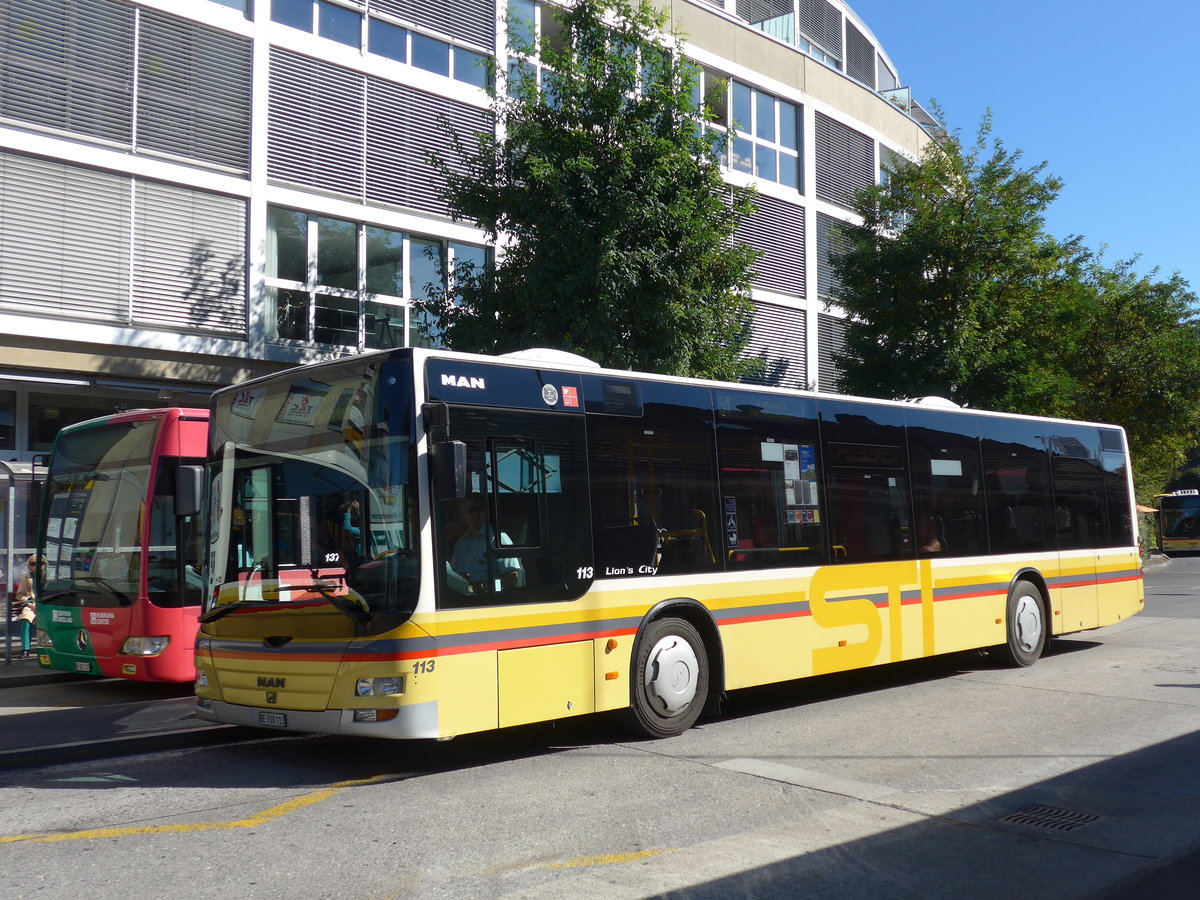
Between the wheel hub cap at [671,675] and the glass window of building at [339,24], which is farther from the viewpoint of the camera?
the glass window of building at [339,24]

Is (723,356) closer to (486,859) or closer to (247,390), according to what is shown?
(247,390)

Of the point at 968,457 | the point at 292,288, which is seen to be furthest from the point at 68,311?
the point at 968,457

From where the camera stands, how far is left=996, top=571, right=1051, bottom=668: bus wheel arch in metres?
12.4

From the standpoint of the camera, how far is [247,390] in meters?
8.20

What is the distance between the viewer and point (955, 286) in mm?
21297

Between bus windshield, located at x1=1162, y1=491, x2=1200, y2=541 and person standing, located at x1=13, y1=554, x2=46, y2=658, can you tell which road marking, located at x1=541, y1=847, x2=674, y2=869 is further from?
bus windshield, located at x1=1162, y1=491, x2=1200, y2=541

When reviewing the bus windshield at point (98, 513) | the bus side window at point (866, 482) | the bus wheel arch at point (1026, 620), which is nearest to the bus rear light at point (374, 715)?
the bus side window at point (866, 482)

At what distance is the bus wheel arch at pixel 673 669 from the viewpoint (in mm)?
8273

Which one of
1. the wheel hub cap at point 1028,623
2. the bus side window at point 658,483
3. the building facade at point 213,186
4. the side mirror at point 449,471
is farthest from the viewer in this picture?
the building facade at point 213,186

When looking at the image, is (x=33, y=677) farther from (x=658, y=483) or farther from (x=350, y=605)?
(x=658, y=483)

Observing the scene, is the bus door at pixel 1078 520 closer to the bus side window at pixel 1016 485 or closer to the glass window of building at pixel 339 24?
the bus side window at pixel 1016 485

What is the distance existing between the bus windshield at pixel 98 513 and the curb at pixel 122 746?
2839 mm

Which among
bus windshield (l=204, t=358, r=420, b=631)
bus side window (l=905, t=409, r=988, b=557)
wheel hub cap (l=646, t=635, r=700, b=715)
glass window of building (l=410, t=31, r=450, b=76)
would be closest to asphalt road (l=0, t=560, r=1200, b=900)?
wheel hub cap (l=646, t=635, r=700, b=715)

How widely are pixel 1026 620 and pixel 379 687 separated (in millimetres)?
8501
